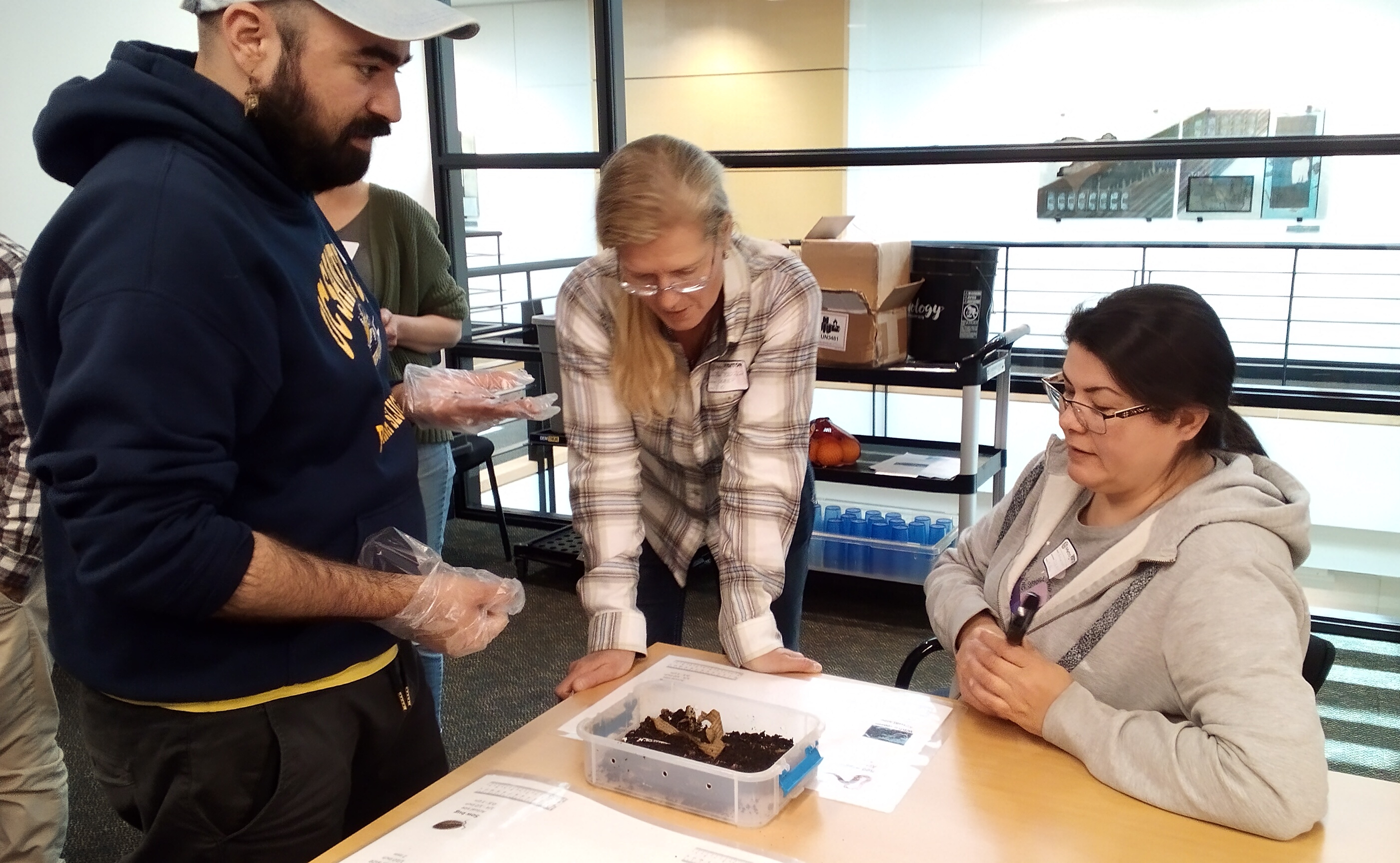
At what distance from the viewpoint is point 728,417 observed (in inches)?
66.4

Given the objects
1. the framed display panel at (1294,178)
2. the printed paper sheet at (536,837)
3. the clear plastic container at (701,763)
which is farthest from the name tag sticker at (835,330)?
the printed paper sheet at (536,837)

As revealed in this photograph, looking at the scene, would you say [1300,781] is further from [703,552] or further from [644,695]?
[703,552]

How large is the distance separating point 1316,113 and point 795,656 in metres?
2.58

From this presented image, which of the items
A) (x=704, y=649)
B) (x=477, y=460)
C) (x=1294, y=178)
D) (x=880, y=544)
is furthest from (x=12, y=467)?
(x=1294, y=178)

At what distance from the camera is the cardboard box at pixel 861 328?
3025 millimetres

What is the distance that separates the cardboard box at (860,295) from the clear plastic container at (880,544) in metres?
0.66

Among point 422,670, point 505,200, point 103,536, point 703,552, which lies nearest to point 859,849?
point 422,670

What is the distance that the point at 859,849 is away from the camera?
1056mm

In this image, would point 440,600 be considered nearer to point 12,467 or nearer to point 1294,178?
point 12,467

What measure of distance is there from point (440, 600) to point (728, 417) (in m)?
0.65

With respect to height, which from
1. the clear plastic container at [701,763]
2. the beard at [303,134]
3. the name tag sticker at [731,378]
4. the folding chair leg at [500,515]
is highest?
the beard at [303,134]

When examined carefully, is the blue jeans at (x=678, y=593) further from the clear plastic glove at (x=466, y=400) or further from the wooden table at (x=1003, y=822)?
the wooden table at (x=1003, y=822)

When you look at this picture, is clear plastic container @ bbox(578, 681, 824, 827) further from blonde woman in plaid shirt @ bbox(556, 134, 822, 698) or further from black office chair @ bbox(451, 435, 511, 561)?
black office chair @ bbox(451, 435, 511, 561)

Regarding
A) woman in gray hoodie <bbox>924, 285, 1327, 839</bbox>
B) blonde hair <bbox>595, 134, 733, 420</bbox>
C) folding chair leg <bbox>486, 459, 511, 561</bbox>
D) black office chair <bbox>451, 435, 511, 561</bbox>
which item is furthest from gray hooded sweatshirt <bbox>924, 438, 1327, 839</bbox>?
folding chair leg <bbox>486, 459, 511, 561</bbox>
